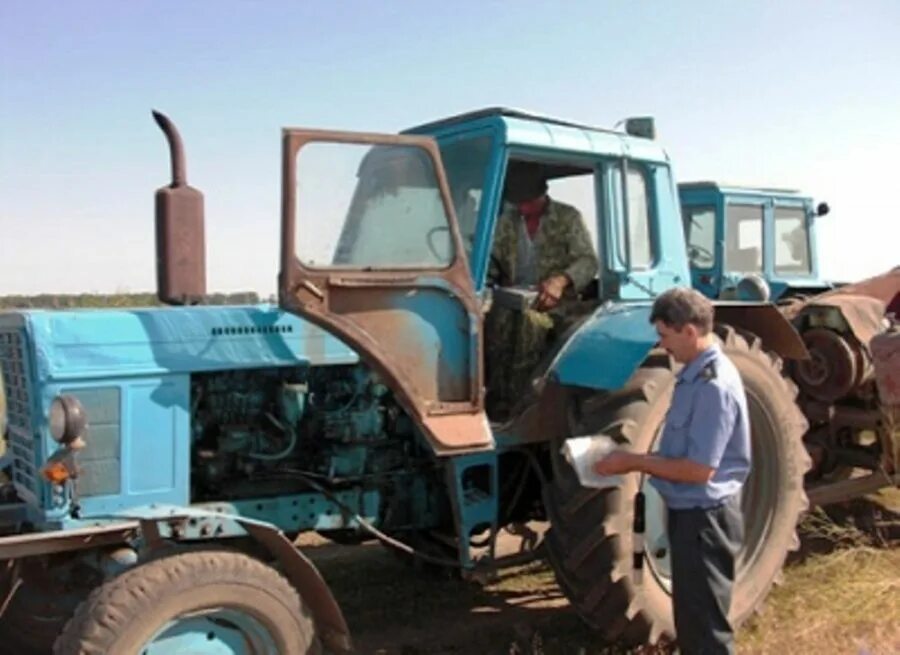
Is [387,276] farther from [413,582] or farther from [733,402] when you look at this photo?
[413,582]

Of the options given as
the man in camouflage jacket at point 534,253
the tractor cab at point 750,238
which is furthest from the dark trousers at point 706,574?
the tractor cab at point 750,238

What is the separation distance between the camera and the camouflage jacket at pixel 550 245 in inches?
199

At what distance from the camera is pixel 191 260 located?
411cm

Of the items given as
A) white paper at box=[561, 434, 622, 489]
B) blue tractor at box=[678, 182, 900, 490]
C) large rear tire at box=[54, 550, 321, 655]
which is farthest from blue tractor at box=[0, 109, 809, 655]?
blue tractor at box=[678, 182, 900, 490]

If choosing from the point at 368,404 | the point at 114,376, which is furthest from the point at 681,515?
the point at 114,376

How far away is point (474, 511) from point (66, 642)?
6.31ft

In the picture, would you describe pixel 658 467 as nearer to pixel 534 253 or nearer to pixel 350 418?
pixel 350 418

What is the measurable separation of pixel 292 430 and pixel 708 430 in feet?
6.35

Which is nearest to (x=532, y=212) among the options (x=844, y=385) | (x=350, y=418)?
(x=350, y=418)

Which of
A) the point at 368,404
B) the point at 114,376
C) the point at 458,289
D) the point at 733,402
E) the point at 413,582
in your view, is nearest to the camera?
the point at 733,402

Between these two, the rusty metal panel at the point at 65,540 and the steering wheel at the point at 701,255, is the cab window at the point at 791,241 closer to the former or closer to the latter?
the steering wheel at the point at 701,255

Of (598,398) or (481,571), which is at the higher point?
(598,398)

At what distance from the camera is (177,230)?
4.04 m

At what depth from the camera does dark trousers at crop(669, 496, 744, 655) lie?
3459 mm
